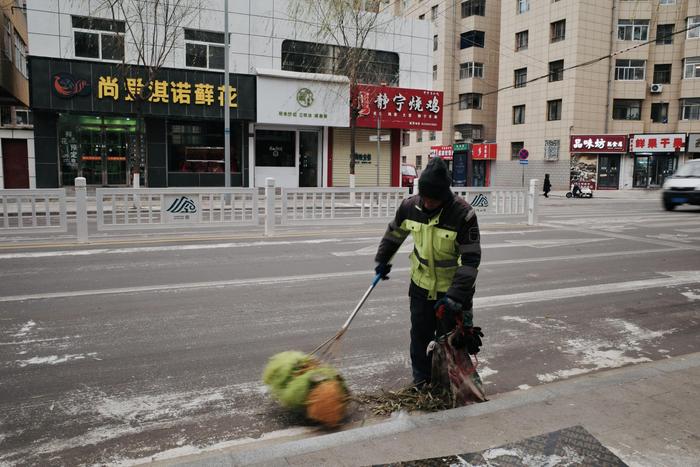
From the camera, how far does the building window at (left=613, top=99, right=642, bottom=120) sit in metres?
40.6

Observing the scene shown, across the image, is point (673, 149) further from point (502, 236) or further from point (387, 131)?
point (502, 236)

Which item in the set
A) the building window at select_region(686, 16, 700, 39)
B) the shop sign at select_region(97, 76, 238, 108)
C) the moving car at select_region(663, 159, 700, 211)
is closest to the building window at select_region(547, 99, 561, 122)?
the building window at select_region(686, 16, 700, 39)

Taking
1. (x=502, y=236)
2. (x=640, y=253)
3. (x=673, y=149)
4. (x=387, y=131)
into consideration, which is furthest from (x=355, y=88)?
(x=673, y=149)

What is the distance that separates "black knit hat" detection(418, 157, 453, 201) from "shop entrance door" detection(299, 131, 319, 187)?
22.8 m

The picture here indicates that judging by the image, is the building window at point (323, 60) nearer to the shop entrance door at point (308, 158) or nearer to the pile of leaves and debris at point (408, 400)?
the shop entrance door at point (308, 158)

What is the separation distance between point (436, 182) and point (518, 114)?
44442 mm

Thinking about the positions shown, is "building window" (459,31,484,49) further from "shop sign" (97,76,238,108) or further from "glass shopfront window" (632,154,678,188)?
"shop sign" (97,76,238,108)

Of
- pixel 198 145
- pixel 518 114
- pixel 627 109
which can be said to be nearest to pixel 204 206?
pixel 198 145

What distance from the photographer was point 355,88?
79.0 feet

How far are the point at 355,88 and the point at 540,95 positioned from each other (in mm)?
23555

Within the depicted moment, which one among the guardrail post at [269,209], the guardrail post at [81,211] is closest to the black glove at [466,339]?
the guardrail post at [269,209]

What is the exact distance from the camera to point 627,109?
1608 inches

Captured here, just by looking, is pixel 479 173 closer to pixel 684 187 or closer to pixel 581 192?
pixel 581 192

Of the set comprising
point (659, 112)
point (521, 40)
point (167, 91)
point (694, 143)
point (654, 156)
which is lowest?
point (654, 156)
